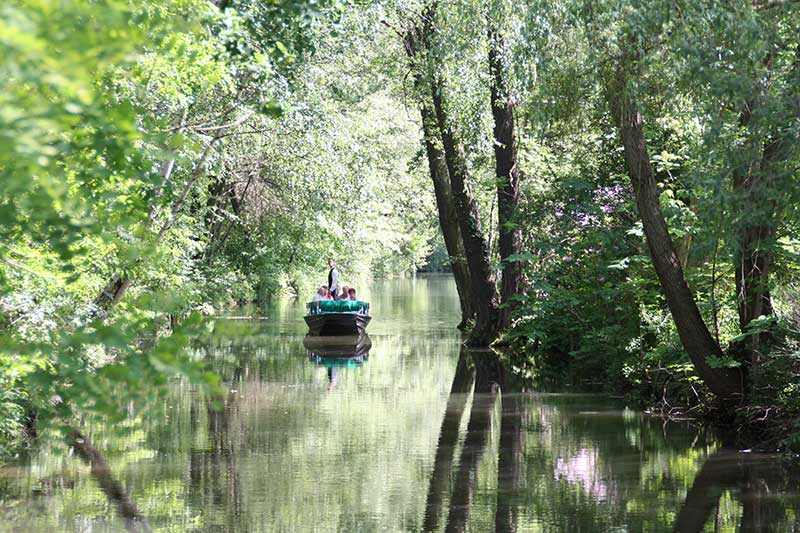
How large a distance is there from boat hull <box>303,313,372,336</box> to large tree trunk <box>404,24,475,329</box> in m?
2.51

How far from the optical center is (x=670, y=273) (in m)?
12.3

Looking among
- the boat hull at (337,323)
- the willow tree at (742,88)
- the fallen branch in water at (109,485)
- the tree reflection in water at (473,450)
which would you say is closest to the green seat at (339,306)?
the boat hull at (337,323)

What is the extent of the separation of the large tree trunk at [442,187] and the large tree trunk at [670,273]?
8.79m

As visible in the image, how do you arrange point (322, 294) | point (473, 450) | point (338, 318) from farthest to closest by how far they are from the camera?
point (322, 294), point (338, 318), point (473, 450)

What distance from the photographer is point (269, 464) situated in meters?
10.8

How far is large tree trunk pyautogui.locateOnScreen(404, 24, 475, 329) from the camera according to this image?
2144cm

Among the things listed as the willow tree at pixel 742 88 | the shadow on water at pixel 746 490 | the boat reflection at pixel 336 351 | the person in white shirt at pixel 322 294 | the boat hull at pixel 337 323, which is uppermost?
the willow tree at pixel 742 88

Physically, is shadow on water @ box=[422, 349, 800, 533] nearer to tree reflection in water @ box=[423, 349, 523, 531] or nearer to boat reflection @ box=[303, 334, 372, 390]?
tree reflection in water @ box=[423, 349, 523, 531]

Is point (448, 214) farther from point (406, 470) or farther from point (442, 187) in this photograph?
point (406, 470)

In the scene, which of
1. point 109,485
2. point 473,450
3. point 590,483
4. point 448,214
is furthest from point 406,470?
point 448,214

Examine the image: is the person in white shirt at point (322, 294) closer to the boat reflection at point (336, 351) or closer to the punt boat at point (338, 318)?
the punt boat at point (338, 318)

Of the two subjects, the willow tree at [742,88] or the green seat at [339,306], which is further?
the green seat at [339,306]

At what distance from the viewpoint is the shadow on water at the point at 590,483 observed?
8.62m

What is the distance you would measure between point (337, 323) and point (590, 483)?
15448 mm
